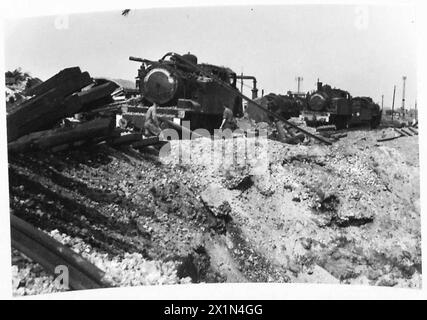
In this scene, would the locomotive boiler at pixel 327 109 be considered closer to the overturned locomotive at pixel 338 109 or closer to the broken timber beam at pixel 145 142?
the overturned locomotive at pixel 338 109

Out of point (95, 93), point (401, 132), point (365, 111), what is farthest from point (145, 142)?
point (401, 132)

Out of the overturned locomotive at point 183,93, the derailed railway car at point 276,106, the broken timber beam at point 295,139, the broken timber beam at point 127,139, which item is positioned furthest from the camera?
the derailed railway car at point 276,106

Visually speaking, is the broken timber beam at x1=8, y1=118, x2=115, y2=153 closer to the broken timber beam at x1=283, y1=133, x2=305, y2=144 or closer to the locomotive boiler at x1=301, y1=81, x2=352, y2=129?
the broken timber beam at x1=283, y1=133, x2=305, y2=144

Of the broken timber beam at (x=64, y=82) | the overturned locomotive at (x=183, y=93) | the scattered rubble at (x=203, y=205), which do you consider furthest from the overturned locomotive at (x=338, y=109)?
the broken timber beam at (x=64, y=82)

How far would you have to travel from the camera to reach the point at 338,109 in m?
11.1

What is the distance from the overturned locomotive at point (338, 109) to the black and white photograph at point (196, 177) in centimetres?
31

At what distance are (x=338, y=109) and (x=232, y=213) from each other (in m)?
4.54

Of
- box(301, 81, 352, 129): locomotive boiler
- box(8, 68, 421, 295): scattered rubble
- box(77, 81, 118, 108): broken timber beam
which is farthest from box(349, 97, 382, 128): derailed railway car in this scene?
box(77, 81, 118, 108): broken timber beam

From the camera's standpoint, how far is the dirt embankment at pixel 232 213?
279 inches

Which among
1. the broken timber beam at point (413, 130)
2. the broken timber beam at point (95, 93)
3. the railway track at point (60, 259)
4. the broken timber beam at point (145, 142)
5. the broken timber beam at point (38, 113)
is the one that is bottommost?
the railway track at point (60, 259)

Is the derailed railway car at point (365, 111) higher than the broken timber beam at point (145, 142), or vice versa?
the derailed railway car at point (365, 111)

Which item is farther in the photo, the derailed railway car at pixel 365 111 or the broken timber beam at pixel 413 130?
the derailed railway car at pixel 365 111

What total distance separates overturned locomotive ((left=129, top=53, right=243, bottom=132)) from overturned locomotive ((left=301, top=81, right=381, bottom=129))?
189 centimetres

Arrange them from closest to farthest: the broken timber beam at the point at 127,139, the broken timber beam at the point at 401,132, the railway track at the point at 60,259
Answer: the railway track at the point at 60,259 → the broken timber beam at the point at 401,132 → the broken timber beam at the point at 127,139
